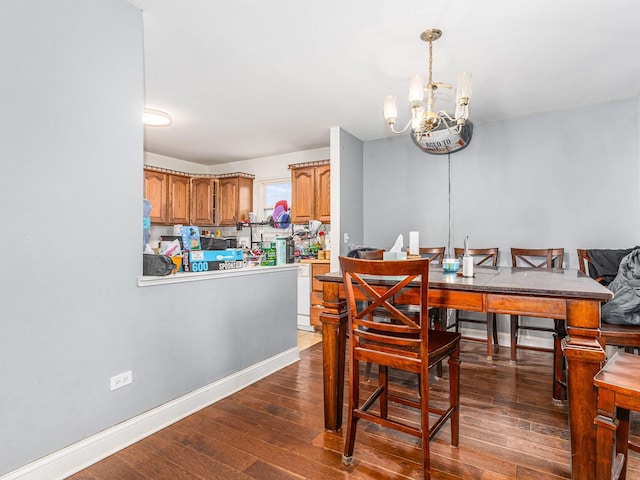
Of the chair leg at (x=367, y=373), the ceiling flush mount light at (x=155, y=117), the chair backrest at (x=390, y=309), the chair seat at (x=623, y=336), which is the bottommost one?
the chair leg at (x=367, y=373)

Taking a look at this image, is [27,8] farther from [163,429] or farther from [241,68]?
[163,429]

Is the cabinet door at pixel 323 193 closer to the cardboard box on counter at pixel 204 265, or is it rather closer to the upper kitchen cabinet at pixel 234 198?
the upper kitchen cabinet at pixel 234 198

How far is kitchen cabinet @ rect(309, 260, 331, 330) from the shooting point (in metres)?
4.46

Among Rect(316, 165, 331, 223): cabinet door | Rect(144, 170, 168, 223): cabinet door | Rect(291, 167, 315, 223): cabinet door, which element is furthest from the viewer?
Rect(144, 170, 168, 223): cabinet door

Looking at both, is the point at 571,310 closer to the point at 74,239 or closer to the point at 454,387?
the point at 454,387

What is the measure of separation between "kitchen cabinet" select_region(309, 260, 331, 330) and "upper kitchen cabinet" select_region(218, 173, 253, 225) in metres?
1.98

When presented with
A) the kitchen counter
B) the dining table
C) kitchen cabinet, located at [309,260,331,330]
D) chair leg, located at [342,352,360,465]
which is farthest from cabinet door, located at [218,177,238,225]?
chair leg, located at [342,352,360,465]

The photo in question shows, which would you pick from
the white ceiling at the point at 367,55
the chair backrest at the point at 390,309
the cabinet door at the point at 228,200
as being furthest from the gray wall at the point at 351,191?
the chair backrest at the point at 390,309

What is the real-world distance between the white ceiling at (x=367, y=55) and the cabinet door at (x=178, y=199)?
6.04 ft

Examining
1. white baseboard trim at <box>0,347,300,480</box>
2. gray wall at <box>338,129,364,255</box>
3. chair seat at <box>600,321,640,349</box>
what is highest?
gray wall at <box>338,129,364,255</box>

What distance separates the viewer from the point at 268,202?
6031 millimetres

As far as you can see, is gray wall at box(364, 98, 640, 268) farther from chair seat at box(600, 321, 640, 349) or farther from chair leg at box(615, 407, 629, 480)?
chair leg at box(615, 407, 629, 480)

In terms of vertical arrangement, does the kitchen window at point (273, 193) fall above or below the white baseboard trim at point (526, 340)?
above

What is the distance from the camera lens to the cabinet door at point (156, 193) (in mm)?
5387
